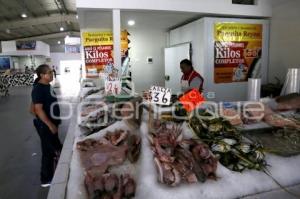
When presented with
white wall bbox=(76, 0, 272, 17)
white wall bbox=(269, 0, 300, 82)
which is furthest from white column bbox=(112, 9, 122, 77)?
white wall bbox=(269, 0, 300, 82)

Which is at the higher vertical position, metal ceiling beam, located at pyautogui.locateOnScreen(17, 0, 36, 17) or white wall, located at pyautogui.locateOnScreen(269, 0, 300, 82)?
metal ceiling beam, located at pyautogui.locateOnScreen(17, 0, 36, 17)

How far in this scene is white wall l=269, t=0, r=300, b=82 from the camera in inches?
181

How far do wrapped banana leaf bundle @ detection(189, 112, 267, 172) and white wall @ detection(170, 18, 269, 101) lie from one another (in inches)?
131

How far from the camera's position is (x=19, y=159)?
176 inches

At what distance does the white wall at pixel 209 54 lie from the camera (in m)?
5.14

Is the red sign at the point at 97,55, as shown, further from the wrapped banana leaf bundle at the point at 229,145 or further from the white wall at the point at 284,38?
the wrapped banana leaf bundle at the point at 229,145

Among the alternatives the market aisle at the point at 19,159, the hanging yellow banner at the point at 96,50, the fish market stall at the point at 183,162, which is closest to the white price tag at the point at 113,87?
the fish market stall at the point at 183,162

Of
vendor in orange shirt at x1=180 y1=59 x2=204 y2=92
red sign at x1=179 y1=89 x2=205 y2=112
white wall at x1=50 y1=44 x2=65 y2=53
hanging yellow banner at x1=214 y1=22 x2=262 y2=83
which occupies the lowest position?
red sign at x1=179 y1=89 x2=205 y2=112

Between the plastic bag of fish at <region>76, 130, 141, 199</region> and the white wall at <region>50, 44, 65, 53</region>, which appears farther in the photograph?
the white wall at <region>50, 44, 65, 53</region>

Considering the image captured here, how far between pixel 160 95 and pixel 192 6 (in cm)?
295

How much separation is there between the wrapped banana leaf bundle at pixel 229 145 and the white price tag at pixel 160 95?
348 mm

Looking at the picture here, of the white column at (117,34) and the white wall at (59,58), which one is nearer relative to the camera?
the white column at (117,34)

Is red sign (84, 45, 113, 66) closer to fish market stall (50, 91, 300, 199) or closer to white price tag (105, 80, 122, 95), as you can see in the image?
white price tag (105, 80, 122, 95)

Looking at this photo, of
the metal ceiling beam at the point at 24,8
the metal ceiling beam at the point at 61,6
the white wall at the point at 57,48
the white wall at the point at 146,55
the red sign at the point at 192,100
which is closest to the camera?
the red sign at the point at 192,100
